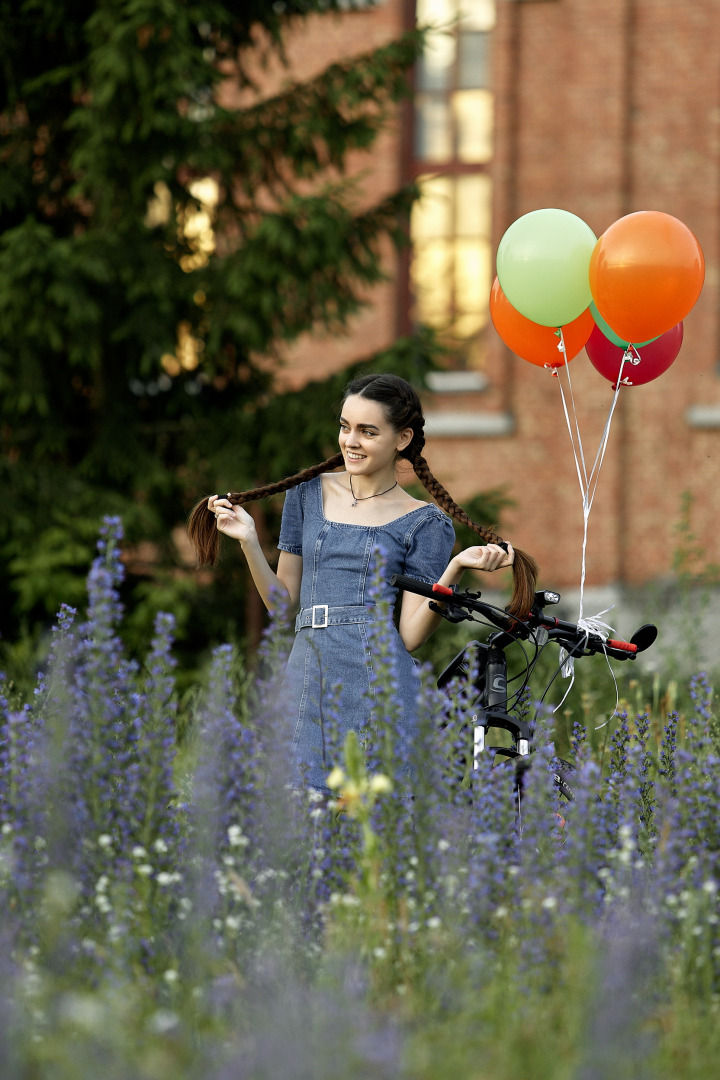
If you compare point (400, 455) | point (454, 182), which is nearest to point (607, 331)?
point (400, 455)

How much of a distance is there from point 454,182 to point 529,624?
10.8 metres

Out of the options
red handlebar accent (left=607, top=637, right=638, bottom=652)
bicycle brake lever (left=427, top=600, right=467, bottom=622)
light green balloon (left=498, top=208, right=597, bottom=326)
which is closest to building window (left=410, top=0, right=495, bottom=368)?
light green balloon (left=498, top=208, right=597, bottom=326)

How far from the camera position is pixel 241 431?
271 inches

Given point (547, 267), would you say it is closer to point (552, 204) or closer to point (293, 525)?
point (293, 525)

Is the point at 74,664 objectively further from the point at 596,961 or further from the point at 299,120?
the point at 299,120

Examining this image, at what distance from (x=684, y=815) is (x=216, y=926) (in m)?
1.03

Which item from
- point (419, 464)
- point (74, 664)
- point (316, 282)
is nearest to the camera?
point (74, 664)

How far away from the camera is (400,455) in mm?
3455

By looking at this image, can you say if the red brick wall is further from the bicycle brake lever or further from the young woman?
the bicycle brake lever

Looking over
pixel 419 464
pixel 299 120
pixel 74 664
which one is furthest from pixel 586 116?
pixel 74 664

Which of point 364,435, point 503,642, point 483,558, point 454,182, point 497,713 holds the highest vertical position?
point 364,435

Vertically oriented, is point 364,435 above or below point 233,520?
above

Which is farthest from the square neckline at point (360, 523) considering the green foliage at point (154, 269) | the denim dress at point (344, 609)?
the green foliage at point (154, 269)

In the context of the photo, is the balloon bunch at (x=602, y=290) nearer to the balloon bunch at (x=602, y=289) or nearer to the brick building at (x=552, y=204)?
the balloon bunch at (x=602, y=289)
